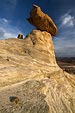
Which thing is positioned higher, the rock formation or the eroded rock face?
the eroded rock face

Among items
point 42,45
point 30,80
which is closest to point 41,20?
point 42,45

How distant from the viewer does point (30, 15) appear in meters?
28.0

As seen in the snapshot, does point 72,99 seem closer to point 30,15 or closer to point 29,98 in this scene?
point 29,98

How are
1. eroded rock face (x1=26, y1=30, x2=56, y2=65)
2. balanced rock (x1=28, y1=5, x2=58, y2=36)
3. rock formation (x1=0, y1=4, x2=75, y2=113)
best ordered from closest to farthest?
rock formation (x1=0, y1=4, x2=75, y2=113), eroded rock face (x1=26, y1=30, x2=56, y2=65), balanced rock (x1=28, y1=5, x2=58, y2=36)

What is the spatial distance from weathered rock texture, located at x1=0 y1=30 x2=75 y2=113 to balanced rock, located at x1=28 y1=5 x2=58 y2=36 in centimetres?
183

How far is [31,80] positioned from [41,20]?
42.5 ft

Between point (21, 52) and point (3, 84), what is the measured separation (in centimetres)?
687

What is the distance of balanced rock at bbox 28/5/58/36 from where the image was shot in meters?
26.7

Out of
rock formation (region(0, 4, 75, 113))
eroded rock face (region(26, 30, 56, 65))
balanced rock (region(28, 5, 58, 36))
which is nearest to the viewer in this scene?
rock formation (region(0, 4, 75, 113))

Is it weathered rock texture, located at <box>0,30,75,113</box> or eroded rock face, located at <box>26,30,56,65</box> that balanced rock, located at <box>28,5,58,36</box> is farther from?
weathered rock texture, located at <box>0,30,75,113</box>

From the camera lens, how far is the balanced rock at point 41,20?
26.7 meters

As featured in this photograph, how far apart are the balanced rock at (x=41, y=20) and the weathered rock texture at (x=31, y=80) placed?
1829mm

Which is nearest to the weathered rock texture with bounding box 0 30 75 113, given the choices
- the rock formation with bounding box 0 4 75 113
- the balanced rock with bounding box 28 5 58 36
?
the rock formation with bounding box 0 4 75 113

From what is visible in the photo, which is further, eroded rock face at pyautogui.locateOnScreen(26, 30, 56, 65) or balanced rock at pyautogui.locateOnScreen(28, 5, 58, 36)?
balanced rock at pyautogui.locateOnScreen(28, 5, 58, 36)
